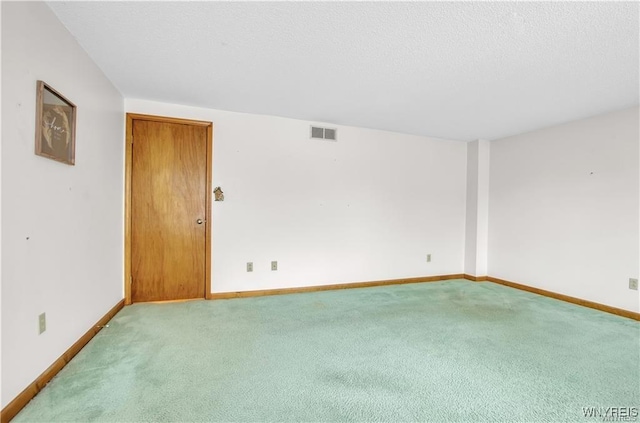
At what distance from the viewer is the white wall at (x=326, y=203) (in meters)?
3.55

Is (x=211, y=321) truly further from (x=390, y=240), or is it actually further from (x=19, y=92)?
(x=390, y=240)

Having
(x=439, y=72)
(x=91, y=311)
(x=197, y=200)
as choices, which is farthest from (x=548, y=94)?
(x=91, y=311)

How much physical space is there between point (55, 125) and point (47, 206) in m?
0.50

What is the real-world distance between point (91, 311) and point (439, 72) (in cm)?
337

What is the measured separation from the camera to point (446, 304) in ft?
11.3

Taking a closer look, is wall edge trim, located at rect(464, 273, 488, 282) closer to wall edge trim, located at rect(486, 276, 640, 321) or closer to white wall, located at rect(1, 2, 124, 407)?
wall edge trim, located at rect(486, 276, 640, 321)

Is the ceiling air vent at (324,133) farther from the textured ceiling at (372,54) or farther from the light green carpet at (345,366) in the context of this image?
the light green carpet at (345,366)

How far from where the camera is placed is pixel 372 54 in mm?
2188

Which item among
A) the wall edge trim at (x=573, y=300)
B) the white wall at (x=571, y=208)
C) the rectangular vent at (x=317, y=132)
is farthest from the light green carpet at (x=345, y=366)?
the rectangular vent at (x=317, y=132)

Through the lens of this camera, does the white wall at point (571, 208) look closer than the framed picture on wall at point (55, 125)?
No

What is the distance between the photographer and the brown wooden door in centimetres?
328

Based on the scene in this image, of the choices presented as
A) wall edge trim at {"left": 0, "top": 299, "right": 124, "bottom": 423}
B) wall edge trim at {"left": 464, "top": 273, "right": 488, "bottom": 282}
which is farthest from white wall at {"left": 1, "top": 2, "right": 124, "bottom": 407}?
wall edge trim at {"left": 464, "top": 273, "right": 488, "bottom": 282}

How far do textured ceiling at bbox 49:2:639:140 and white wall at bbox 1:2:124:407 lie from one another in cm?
26

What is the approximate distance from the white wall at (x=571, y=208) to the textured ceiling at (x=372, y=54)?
16.9 inches
